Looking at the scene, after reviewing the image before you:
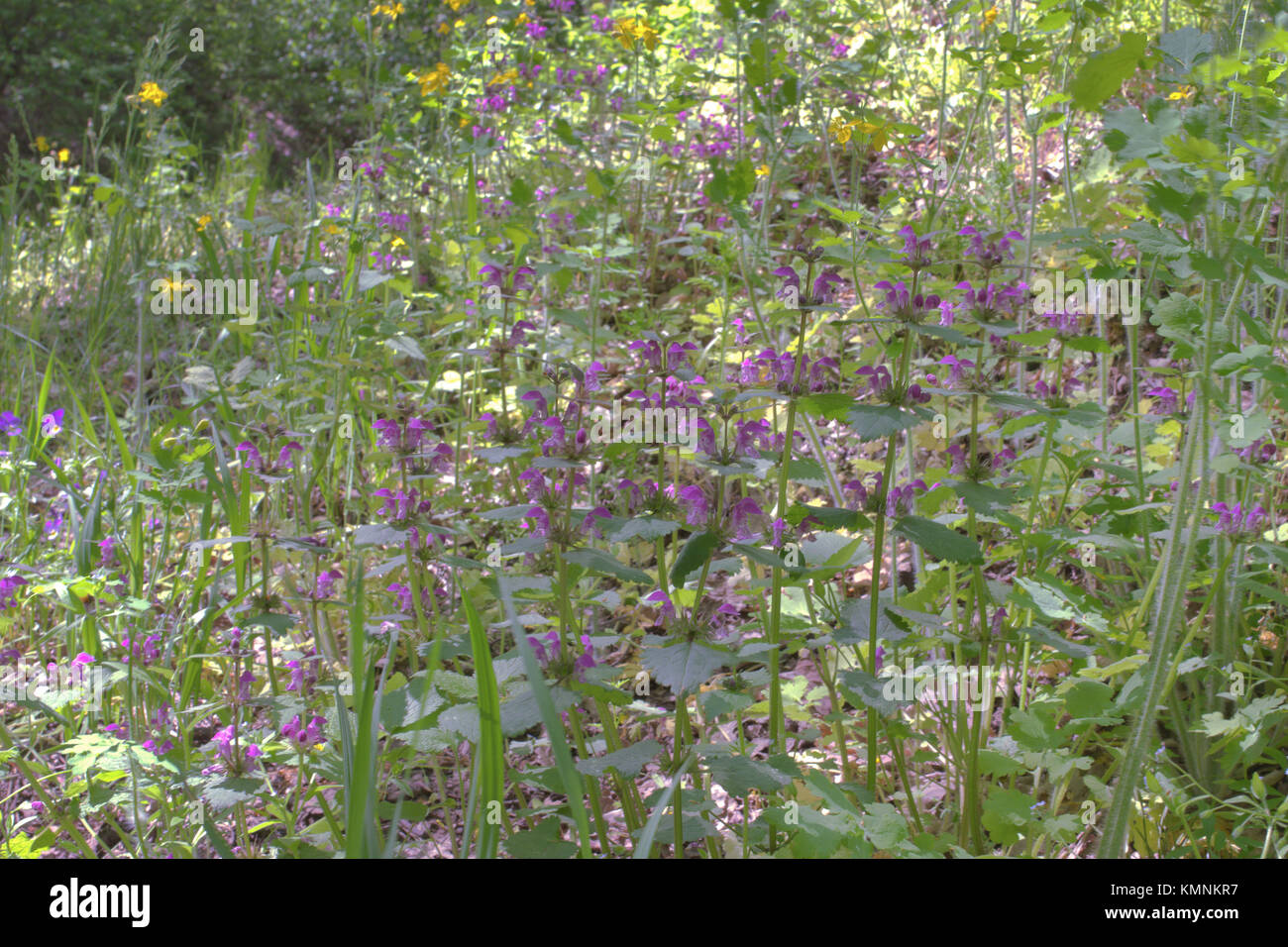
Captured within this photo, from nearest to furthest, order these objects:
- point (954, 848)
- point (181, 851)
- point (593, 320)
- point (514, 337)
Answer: point (954, 848) < point (181, 851) < point (514, 337) < point (593, 320)

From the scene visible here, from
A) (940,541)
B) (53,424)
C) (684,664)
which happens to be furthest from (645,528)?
(53,424)

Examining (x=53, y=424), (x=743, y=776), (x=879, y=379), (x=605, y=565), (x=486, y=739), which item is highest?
(x=879, y=379)

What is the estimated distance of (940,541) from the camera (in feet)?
4.35

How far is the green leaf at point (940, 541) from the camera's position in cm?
130

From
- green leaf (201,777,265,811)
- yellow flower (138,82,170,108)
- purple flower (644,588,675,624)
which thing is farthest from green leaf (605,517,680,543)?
yellow flower (138,82,170,108)

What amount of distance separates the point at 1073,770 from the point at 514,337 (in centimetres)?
159

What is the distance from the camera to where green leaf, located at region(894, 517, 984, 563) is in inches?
51.3

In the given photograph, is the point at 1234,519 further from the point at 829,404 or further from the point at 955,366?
the point at 829,404

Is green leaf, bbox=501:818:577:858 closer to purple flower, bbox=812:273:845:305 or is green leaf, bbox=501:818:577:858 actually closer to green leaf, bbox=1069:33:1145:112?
purple flower, bbox=812:273:845:305

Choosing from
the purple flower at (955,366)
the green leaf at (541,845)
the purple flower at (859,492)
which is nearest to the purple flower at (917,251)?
the purple flower at (955,366)

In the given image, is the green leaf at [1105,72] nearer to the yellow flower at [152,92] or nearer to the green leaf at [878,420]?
the green leaf at [878,420]
